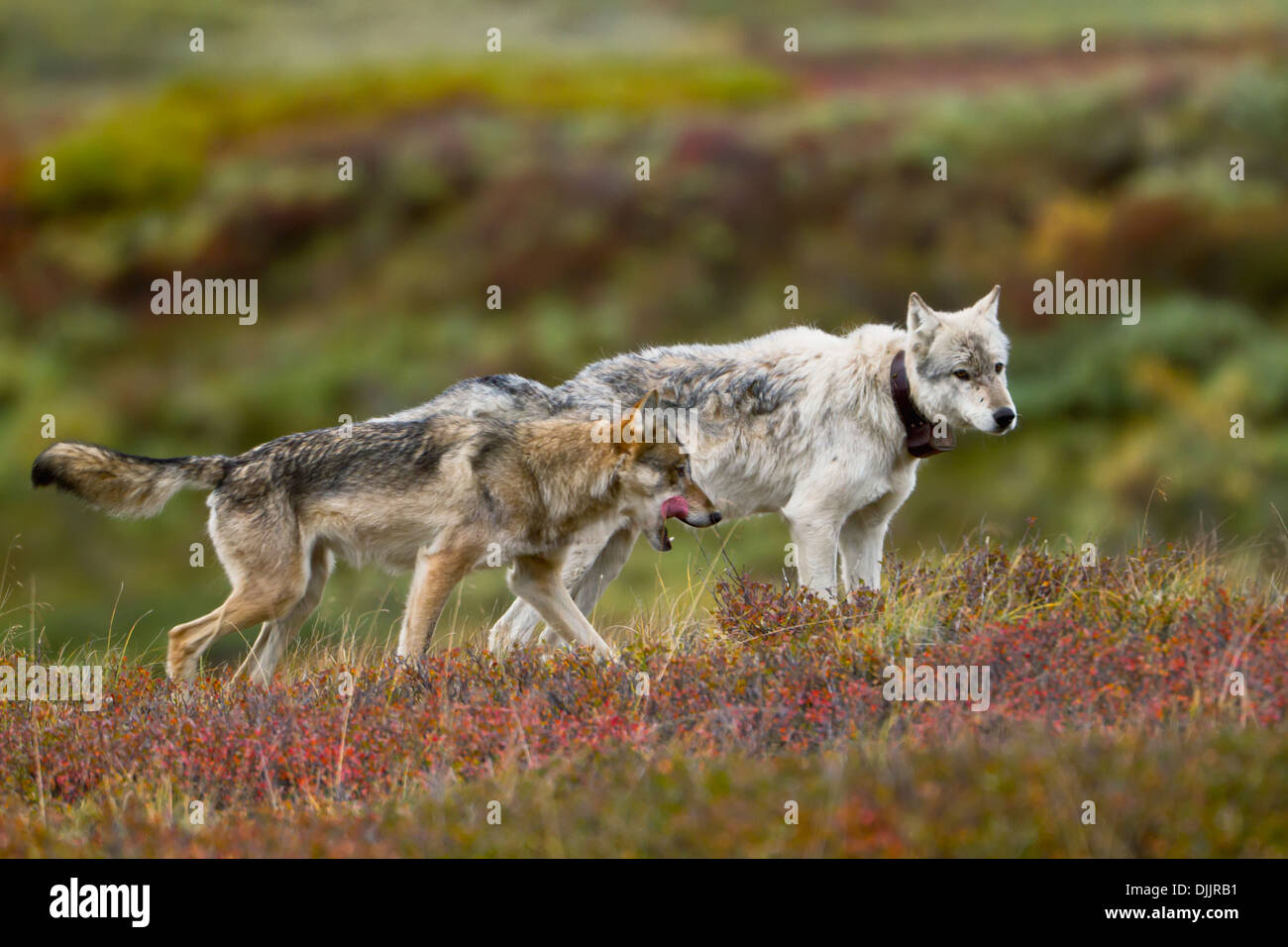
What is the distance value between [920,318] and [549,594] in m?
2.83

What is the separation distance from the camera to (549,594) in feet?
26.6

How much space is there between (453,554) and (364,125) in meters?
26.8

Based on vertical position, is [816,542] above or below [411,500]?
below

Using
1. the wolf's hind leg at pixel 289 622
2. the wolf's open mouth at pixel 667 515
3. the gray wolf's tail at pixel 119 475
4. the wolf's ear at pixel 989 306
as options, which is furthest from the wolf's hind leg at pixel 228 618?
the wolf's ear at pixel 989 306

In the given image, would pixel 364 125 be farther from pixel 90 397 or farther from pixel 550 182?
pixel 90 397

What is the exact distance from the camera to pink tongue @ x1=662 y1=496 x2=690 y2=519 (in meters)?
7.96

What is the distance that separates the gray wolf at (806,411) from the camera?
8.45 m

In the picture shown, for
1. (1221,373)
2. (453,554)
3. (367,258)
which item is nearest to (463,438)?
(453,554)

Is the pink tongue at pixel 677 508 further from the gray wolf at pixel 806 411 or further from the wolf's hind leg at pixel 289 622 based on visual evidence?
the wolf's hind leg at pixel 289 622

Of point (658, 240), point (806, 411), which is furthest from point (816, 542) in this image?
point (658, 240)

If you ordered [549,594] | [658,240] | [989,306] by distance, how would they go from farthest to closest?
[658,240], [989,306], [549,594]

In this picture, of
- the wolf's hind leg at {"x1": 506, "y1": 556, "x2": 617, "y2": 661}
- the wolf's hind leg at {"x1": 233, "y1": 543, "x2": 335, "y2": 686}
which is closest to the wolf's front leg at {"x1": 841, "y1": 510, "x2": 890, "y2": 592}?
the wolf's hind leg at {"x1": 506, "y1": 556, "x2": 617, "y2": 661}

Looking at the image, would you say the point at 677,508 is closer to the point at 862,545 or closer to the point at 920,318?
the point at 862,545

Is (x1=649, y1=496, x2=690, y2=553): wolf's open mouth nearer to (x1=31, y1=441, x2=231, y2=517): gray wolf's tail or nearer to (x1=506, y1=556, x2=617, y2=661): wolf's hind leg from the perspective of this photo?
(x1=506, y1=556, x2=617, y2=661): wolf's hind leg
